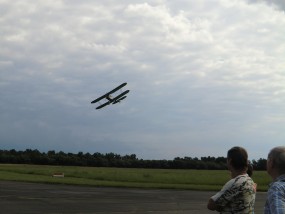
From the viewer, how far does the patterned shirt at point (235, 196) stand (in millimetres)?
4648

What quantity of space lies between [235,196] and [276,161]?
135 cm

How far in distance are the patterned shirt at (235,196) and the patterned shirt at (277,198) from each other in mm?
1330

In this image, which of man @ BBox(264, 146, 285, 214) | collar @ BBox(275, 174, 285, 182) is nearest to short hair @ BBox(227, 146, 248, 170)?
man @ BBox(264, 146, 285, 214)

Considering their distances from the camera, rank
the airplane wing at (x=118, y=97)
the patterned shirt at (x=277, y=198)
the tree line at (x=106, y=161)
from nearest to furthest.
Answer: the patterned shirt at (x=277, y=198), the airplane wing at (x=118, y=97), the tree line at (x=106, y=161)

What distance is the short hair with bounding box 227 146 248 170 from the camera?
4605mm

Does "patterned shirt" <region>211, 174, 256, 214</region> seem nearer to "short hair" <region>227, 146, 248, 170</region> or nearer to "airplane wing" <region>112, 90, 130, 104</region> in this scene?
"short hair" <region>227, 146, 248, 170</region>

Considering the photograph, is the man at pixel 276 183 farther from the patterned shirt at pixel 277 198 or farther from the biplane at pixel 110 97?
the biplane at pixel 110 97

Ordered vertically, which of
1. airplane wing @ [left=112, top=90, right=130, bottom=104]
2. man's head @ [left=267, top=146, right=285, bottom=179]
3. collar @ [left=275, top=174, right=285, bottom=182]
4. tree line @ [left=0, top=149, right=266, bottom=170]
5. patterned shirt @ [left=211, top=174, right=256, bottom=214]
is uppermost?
airplane wing @ [left=112, top=90, right=130, bottom=104]

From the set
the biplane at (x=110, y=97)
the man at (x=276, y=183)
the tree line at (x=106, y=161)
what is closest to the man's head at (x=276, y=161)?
the man at (x=276, y=183)

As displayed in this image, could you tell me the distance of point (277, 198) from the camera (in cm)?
321

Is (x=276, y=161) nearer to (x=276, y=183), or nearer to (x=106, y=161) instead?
(x=276, y=183)

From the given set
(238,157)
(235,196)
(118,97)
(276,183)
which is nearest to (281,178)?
(276,183)

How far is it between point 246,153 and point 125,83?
38606 mm

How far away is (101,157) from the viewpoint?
85.8 metres
